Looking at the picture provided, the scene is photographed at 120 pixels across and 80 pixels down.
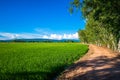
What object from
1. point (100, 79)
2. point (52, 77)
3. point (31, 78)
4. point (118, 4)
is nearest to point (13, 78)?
point (31, 78)

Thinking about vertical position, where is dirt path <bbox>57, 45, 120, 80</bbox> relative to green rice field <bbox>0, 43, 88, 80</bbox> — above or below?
below

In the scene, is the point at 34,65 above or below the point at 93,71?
above

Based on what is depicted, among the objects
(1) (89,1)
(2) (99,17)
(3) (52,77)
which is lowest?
(3) (52,77)

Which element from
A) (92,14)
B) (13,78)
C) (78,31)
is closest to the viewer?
(13,78)

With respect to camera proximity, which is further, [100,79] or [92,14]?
[92,14]

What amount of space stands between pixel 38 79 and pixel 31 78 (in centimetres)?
42

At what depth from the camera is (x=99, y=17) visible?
81.1ft

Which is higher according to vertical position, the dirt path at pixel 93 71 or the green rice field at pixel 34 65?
the green rice field at pixel 34 65

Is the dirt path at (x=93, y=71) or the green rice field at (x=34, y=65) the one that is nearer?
the green rice field at (x=34, y=65)

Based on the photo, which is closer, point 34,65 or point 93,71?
point 93,71

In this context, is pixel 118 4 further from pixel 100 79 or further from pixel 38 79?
pixel 38 79

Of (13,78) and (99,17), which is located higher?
(99,17)

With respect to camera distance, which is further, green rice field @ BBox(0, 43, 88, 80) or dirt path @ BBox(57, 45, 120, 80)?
dirt path @ BBox(57, 45, 120, 80)

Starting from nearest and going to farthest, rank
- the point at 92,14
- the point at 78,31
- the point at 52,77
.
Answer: the point at 52,77, the point at 92,14, the point at 78,31
